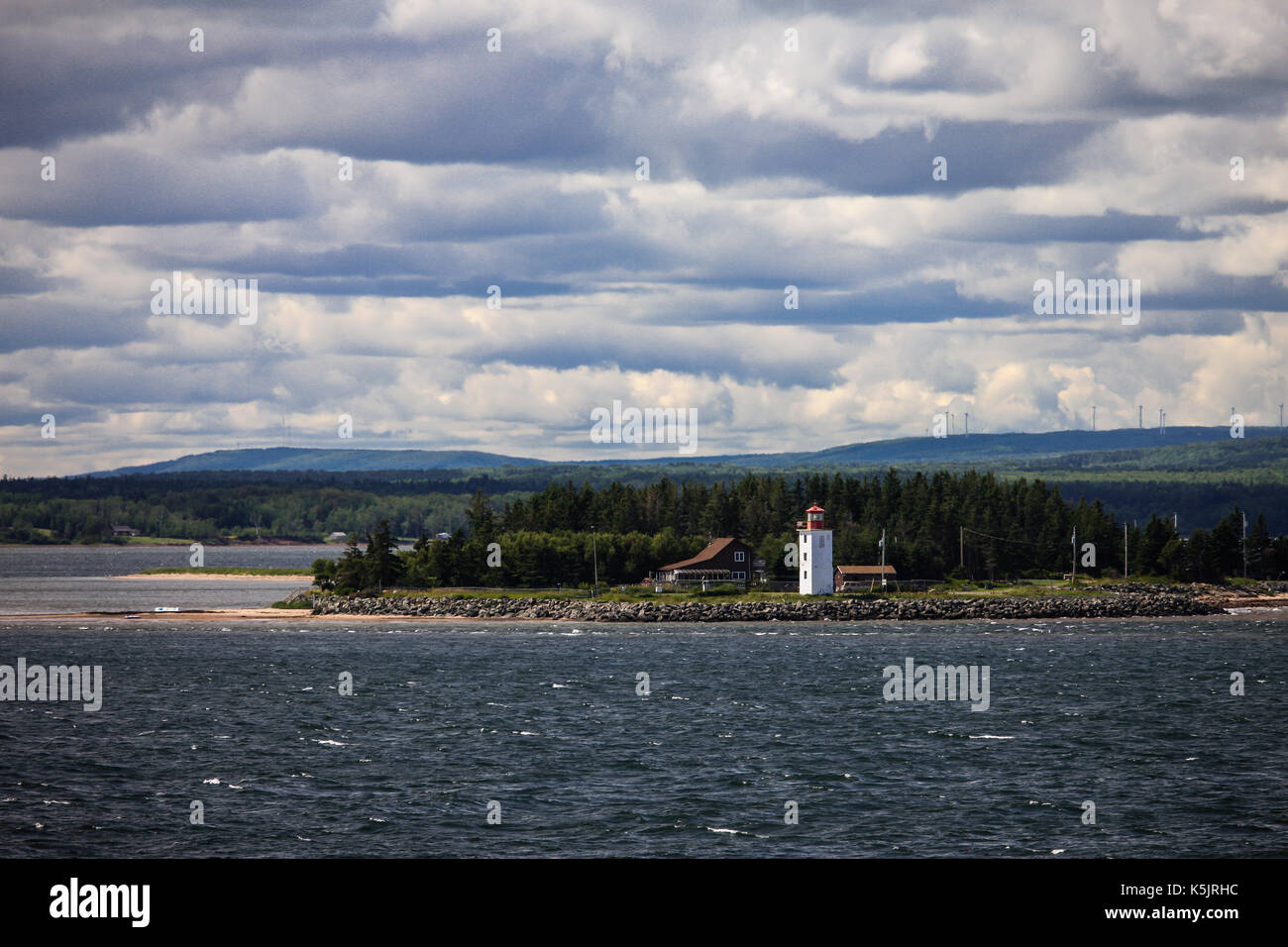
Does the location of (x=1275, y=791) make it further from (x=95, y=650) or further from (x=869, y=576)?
(x=869, y=576)

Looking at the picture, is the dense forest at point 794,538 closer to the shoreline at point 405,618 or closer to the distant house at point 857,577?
the distant house at point 857,577

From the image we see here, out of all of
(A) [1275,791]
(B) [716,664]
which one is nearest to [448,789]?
(A) [1275,791]

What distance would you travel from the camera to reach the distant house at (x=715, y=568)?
14400 cm

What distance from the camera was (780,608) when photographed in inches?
5118

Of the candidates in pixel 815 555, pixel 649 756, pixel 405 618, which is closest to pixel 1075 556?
pixel 815 555

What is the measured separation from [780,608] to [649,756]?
264 ft

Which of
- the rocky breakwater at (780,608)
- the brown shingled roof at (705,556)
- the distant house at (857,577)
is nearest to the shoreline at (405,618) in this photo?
the rocky breakwater at (780,608)

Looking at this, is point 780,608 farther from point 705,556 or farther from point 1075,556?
point 1075,556

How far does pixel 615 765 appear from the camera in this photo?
1897 inches

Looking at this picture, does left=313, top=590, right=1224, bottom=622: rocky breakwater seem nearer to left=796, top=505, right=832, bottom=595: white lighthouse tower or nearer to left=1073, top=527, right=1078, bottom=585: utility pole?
left=796, top=505, right=832, bottom=595: white lighthouse tower

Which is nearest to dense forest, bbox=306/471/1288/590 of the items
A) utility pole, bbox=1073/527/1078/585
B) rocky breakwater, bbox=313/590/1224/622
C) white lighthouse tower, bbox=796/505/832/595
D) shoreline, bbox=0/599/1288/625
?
utility pole, bbox=1073/527/1078/585

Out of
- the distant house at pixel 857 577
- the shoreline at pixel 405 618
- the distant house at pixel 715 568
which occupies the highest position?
the distant house at pixel 715 568

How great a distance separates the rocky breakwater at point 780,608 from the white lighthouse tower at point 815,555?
3.42 metres
